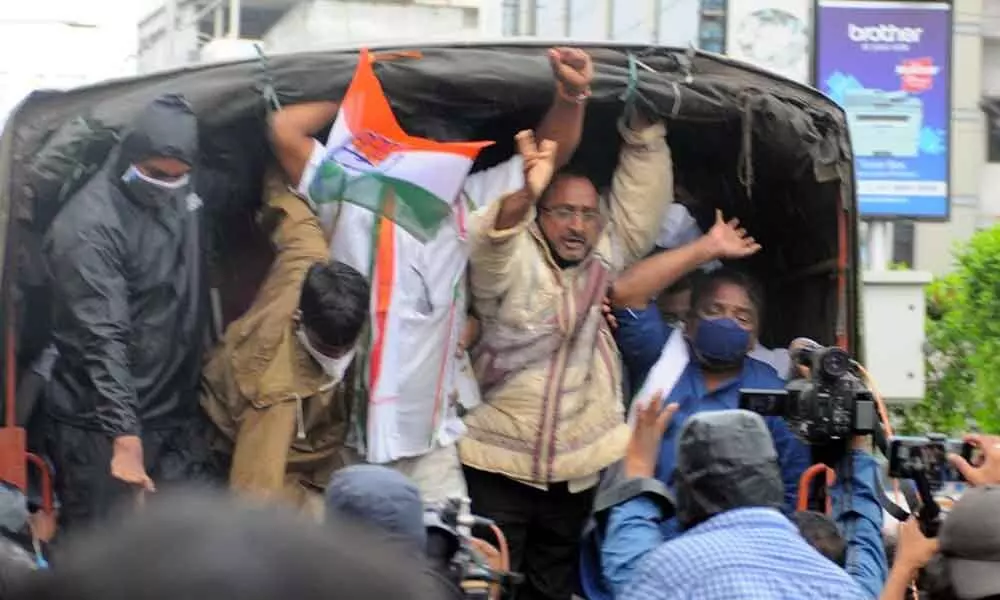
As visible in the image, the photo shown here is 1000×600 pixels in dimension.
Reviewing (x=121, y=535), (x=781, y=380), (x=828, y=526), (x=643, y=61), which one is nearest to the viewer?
(x=121, y=535)

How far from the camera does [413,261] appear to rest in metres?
4.96

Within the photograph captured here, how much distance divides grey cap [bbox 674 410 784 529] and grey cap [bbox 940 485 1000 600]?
321 millimetres

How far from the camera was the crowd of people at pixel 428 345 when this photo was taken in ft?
15.5

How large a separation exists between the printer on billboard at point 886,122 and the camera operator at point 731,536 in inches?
491

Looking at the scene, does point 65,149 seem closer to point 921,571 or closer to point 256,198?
point 256,198

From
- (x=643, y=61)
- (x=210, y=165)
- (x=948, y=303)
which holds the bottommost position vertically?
(x=948, y=303)

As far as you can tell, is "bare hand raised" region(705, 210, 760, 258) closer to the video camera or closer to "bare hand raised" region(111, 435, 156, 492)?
the video camera

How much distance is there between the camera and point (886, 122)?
51.7ft

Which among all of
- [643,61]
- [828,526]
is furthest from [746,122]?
[828,526]

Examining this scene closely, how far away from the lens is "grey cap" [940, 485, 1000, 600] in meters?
2.85

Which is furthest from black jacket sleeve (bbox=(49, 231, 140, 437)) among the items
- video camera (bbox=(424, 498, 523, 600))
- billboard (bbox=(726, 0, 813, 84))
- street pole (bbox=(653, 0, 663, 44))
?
street pole (bbox=(653, 0, 663, 44))

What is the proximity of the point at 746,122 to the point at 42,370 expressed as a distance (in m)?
2.11

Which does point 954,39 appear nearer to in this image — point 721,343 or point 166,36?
point 166,36

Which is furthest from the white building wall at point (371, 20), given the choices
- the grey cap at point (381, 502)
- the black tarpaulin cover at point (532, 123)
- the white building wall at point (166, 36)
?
the grey cap at point (381, 502)
